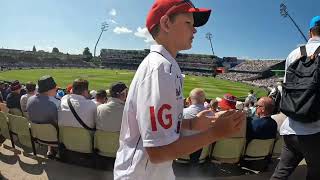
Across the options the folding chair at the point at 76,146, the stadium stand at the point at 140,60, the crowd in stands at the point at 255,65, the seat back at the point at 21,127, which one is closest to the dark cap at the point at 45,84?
the seat back at the point at 21,127

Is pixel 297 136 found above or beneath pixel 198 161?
above

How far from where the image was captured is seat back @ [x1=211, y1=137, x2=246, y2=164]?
556cm

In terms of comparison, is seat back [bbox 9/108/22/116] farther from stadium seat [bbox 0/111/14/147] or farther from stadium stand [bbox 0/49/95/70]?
stadium stand [bbox 0/49/95/70]

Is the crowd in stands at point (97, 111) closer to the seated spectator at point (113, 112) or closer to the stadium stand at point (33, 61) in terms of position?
the seated spectator at point (113, 112)

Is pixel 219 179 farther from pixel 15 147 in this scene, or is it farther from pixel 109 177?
pixel 15 147

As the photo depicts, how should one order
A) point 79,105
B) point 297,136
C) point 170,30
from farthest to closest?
point 79,105, point 297,136, point 170,30

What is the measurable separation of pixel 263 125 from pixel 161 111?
4334 mm

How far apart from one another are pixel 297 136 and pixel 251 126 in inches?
88.2

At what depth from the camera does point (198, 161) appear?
18.1ft

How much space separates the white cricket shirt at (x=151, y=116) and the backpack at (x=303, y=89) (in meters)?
2.01

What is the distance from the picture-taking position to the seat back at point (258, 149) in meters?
5.73

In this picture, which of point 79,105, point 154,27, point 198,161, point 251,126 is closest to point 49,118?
point 79,105

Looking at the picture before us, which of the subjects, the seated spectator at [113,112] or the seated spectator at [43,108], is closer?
the seated spectator at [113,112]

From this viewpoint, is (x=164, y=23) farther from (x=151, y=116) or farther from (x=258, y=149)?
(x=258, y=149)
